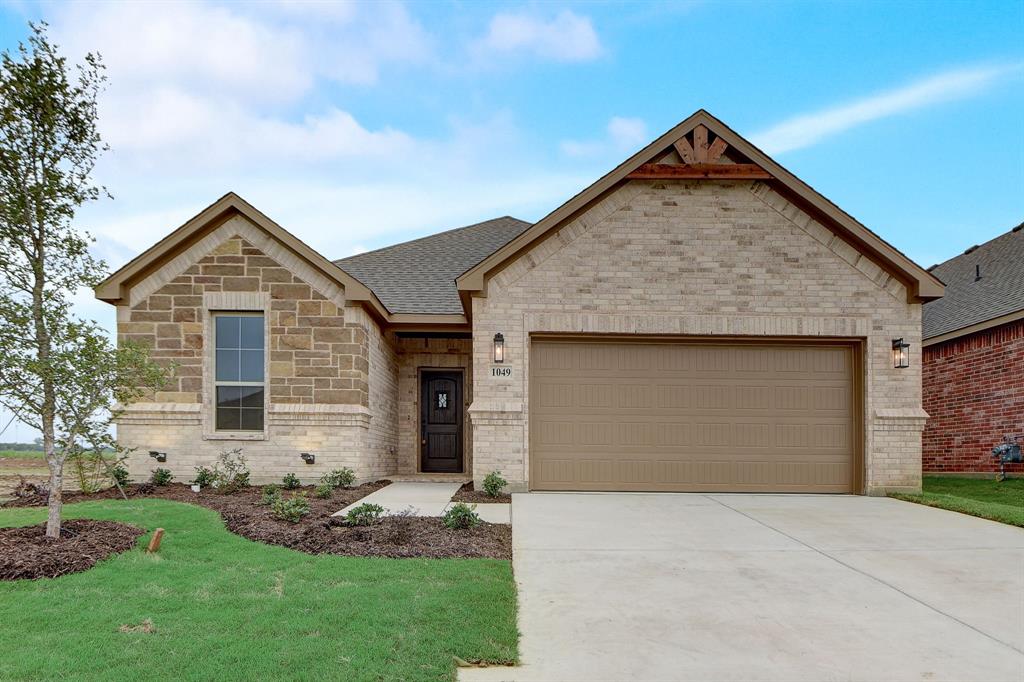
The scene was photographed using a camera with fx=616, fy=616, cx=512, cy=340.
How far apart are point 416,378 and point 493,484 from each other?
189 inches

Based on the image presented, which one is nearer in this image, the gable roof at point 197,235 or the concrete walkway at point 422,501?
the concrete walkway at point 422,501

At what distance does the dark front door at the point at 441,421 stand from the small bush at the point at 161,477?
16.7ft

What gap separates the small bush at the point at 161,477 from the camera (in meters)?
10.2

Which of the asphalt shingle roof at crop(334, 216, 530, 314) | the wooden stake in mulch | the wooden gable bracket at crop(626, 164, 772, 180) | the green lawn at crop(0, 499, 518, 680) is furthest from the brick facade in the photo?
the wooden stake in mulch

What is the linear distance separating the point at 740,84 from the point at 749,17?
378 cm

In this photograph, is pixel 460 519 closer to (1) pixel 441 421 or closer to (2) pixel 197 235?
(1) pixel 441 421

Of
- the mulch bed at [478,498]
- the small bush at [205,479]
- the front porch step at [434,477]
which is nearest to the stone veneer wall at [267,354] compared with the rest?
the small bush at [205,479]

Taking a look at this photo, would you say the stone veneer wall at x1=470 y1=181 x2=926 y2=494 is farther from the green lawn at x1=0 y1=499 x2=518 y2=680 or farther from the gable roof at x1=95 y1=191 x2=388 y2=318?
the green lawn at x1=0 y1=499 x2=518 y2=680

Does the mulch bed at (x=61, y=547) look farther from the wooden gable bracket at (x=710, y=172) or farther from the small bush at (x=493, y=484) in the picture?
the wooden gable bracket at (x=710, y=172)

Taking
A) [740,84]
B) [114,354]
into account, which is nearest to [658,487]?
[114,354]

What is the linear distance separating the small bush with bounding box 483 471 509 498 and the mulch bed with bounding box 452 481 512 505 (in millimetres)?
70

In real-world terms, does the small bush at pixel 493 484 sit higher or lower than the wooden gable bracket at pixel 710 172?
lower

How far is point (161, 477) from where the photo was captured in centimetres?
1022

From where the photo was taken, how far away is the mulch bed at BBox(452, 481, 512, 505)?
9188 millimetres
